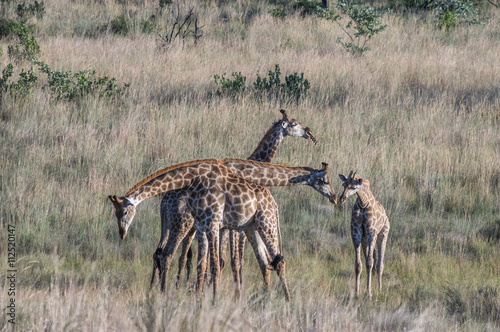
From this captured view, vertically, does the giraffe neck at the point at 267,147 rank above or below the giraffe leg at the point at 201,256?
above

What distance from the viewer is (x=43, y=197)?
333 inches

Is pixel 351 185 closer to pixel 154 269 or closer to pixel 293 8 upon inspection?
pixel 154 269

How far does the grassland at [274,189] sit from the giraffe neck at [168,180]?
784mm

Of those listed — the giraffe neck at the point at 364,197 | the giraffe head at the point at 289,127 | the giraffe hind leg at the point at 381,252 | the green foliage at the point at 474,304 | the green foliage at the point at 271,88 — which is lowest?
the green foliage at the point at 474,304

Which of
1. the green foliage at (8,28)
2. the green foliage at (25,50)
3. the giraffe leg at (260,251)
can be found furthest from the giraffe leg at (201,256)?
the green foliage at (8,28)

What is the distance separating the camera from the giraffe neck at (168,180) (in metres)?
5.21

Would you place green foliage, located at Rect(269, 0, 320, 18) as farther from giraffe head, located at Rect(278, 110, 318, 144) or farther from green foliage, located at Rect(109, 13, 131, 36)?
giraffe head, located at Rect(278, 110, 318, 144)

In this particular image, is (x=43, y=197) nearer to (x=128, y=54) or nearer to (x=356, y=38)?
(x=128, y=54)

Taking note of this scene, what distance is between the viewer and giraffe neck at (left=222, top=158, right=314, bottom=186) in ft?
18.7

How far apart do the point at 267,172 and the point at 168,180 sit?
0.90 meters

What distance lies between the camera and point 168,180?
536cm

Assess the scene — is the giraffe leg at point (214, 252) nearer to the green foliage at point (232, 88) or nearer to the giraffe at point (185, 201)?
the giraffe at point (185, 201)

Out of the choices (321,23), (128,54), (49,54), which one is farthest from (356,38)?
(49,54)

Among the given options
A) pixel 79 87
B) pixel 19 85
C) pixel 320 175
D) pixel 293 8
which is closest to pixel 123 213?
pixel 320 175
